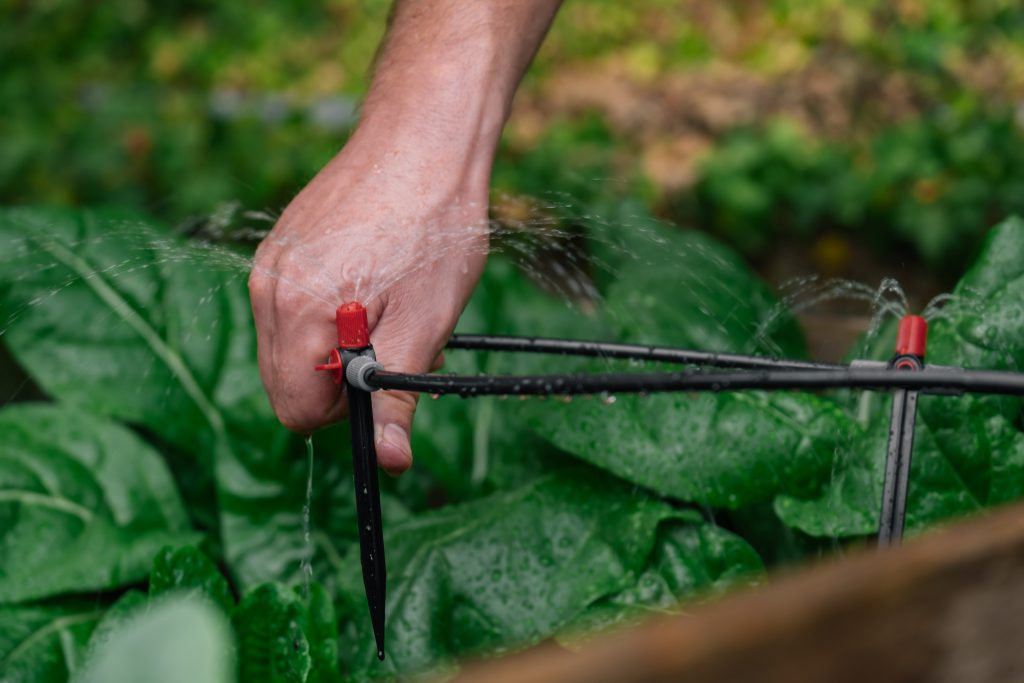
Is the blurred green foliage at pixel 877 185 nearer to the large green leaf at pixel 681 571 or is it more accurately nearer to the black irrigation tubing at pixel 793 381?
the large green leaf at pixel 681 571

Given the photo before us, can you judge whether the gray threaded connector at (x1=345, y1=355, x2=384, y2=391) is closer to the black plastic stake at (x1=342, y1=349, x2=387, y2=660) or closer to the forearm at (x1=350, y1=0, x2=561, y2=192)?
the black plastic stake at (x1=342, y1=349, x2=387, y2=660)

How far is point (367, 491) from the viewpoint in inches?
36.6

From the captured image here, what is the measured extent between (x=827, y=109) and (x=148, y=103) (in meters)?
2.19

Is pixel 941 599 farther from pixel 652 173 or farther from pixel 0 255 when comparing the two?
pixel 652 173

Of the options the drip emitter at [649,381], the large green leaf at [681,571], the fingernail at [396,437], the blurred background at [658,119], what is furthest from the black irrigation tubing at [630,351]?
the blurred background at [658,119]

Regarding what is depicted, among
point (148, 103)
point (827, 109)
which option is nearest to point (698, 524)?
point (827, 109)

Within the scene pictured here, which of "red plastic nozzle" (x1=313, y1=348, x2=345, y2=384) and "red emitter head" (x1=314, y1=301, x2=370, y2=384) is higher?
"red emitter head" (x1=314, y1=301, x2=370, y2=384)

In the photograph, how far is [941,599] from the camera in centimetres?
41

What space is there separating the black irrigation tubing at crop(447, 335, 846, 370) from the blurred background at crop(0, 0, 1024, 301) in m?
1.17

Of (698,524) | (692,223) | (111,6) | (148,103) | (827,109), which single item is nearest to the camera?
(698,524)

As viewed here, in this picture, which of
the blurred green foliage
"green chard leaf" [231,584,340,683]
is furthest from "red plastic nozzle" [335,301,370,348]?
the blurred green foliage

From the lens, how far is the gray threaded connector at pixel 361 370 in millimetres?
875

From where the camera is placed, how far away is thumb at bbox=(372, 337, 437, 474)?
96cm

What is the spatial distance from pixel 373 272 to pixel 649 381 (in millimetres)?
365
